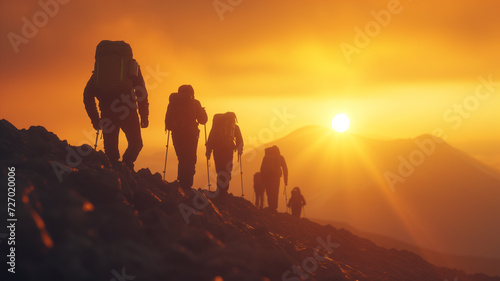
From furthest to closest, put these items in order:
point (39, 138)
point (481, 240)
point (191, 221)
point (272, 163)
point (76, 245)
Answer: point (481, 240) → point (272, 163) → point (39, 138) → point (191, 221) → point (76, 245)

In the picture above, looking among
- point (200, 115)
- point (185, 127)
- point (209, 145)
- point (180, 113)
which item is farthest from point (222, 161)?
point (180, 113)

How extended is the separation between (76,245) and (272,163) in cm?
1479

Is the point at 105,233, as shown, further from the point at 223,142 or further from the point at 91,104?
the point at 223,142

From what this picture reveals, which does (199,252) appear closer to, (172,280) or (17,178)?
(172,280)

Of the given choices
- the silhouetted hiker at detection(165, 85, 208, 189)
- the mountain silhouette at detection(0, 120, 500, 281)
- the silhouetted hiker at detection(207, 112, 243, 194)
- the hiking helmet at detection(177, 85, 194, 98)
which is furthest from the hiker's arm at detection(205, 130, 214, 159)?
the mountain silhouette at detection(0, 120, 500, 281)

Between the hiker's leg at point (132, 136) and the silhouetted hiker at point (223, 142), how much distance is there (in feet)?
15.1

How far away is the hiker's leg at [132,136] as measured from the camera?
30.0ft

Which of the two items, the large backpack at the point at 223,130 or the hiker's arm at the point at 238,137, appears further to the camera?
the hiker's arm at the point at 238,137

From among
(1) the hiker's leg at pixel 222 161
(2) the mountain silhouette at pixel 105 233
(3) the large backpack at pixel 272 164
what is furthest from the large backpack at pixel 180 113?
(3) the large backpack at pixel 272 164

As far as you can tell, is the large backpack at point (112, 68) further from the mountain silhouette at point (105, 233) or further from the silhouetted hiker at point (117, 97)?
the mountain silhouette at point (105, 233)

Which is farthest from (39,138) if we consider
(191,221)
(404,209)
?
(404,209)

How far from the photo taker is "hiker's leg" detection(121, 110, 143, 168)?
9156 millimetres

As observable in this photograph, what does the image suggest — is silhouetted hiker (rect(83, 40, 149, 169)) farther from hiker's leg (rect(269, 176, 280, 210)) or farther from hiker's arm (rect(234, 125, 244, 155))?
hiker's leg (rect(269, 176, 280, 210))

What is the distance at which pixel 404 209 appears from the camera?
188875 millimetres
